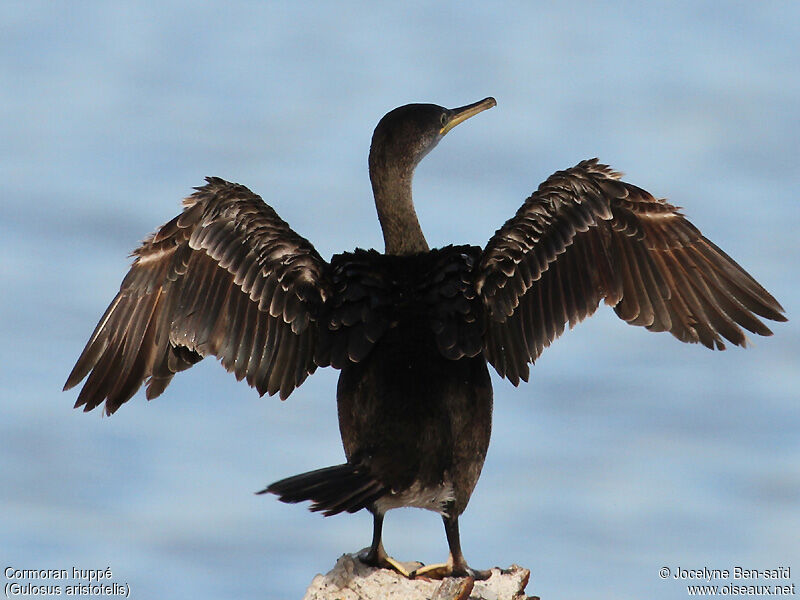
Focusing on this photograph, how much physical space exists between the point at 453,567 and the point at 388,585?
0.46 metres

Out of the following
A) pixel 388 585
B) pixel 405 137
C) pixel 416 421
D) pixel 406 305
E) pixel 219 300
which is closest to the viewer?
pixel 388 585

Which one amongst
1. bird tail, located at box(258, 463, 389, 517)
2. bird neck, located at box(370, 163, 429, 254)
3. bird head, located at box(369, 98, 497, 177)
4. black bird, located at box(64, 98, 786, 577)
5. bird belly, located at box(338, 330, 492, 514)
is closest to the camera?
bird tail, located at box(258, 463, 389, 517)

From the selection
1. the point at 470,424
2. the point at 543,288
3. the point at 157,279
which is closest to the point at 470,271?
the point at 543,288

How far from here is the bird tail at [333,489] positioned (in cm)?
651

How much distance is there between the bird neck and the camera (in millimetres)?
8172

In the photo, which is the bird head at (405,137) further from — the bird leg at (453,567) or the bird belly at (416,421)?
the bird leg at (453,567)

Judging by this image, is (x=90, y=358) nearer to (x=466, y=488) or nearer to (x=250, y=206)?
(x=250, y=206)

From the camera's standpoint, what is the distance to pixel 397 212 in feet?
27.0

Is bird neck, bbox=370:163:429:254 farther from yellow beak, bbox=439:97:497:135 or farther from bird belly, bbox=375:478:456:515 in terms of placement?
bird belly, bbox=375:478:456:515

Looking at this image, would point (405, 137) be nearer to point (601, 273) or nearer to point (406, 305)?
point (406, 305)

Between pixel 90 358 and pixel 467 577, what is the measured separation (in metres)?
3.21

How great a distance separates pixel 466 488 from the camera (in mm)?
7309

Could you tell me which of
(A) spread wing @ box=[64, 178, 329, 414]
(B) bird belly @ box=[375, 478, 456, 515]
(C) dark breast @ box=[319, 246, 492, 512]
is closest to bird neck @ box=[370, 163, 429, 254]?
(C) dark breast @ box=[319, 246, 492, 512]

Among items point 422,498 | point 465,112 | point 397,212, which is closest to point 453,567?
point 422,498
